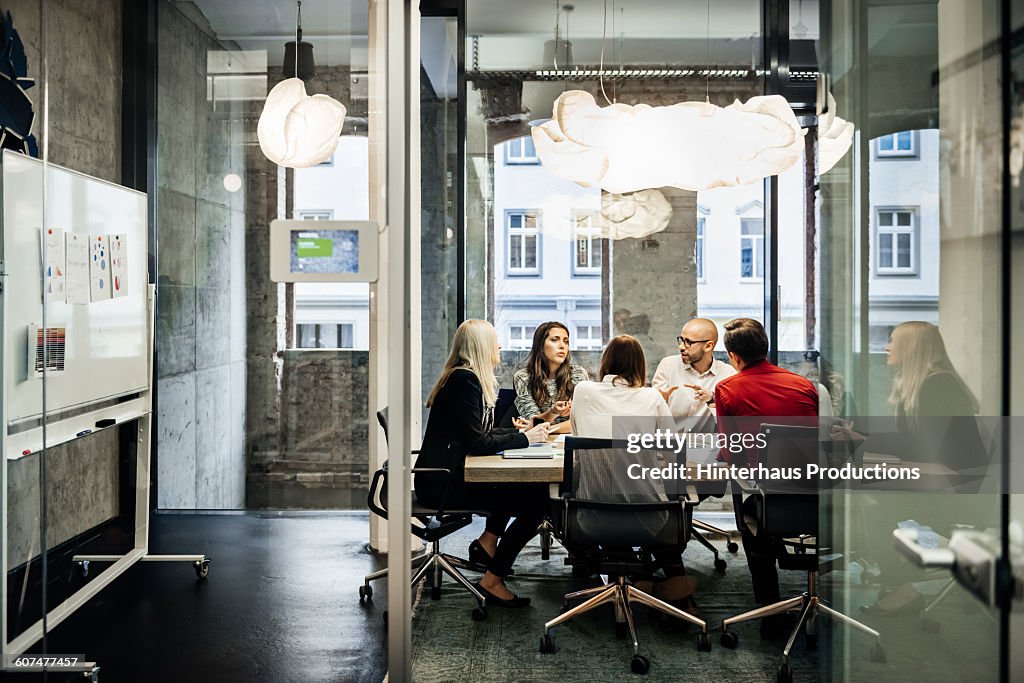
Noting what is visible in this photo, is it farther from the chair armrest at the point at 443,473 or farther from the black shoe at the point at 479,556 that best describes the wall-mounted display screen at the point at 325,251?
the black shoe at the point at 479,556

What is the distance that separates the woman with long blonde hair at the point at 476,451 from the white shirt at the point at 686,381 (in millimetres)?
801

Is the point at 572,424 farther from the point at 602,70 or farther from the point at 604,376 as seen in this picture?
the point at 602,70

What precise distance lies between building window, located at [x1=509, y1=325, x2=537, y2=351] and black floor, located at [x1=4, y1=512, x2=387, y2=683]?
2.29m

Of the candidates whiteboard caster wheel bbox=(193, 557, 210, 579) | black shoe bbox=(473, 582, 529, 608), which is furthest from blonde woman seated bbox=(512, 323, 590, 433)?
whiteboard caster wheel bbox=(193, 557, 210, 579)

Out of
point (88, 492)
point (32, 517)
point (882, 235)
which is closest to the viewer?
point (882, 235)

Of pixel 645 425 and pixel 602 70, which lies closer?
pixel 645 425

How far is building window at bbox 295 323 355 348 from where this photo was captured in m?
2.47

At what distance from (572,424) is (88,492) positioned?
194 centimetres

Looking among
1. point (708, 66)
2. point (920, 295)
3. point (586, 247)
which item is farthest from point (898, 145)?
point (708, 66)

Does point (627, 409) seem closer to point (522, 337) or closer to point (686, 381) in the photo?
point (686, 381)

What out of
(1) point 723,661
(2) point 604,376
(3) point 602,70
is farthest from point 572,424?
(3) point 602,70

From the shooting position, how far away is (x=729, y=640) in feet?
10.6

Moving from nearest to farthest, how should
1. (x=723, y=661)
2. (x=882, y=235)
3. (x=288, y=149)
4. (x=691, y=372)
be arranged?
(x=882, y=235) < (x=288, y=149) < (x=723, y=661) < (x=691, y=372)

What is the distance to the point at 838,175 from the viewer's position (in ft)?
7.04
